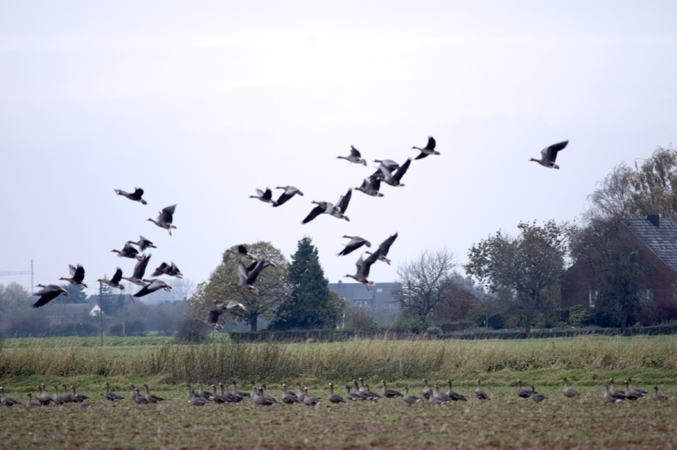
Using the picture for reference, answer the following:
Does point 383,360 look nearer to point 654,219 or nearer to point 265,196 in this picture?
point 265,196

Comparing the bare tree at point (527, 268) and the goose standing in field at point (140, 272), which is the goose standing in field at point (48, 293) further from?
the bare tree at point (527, 268)

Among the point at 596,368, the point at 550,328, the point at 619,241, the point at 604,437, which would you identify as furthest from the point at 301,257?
the point at 604,437

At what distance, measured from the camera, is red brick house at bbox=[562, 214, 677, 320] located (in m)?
58.7

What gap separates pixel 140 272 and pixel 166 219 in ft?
5.20

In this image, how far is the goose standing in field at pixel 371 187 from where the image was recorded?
66.7 ft

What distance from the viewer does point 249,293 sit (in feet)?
198

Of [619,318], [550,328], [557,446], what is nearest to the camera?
[557,446]

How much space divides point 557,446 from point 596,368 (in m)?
15.7

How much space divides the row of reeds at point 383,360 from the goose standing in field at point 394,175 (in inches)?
435

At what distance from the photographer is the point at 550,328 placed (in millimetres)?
58062

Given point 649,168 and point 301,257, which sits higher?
point 649,168

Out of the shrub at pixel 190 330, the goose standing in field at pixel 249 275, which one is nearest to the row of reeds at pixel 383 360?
the goose standing in field at pixel 249 275

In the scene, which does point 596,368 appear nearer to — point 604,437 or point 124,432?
point 604,437

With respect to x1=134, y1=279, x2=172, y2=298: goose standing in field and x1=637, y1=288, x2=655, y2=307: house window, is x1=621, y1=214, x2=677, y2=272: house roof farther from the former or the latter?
x1=134, y1=279, x2=172, y2=298: goose standing in field
